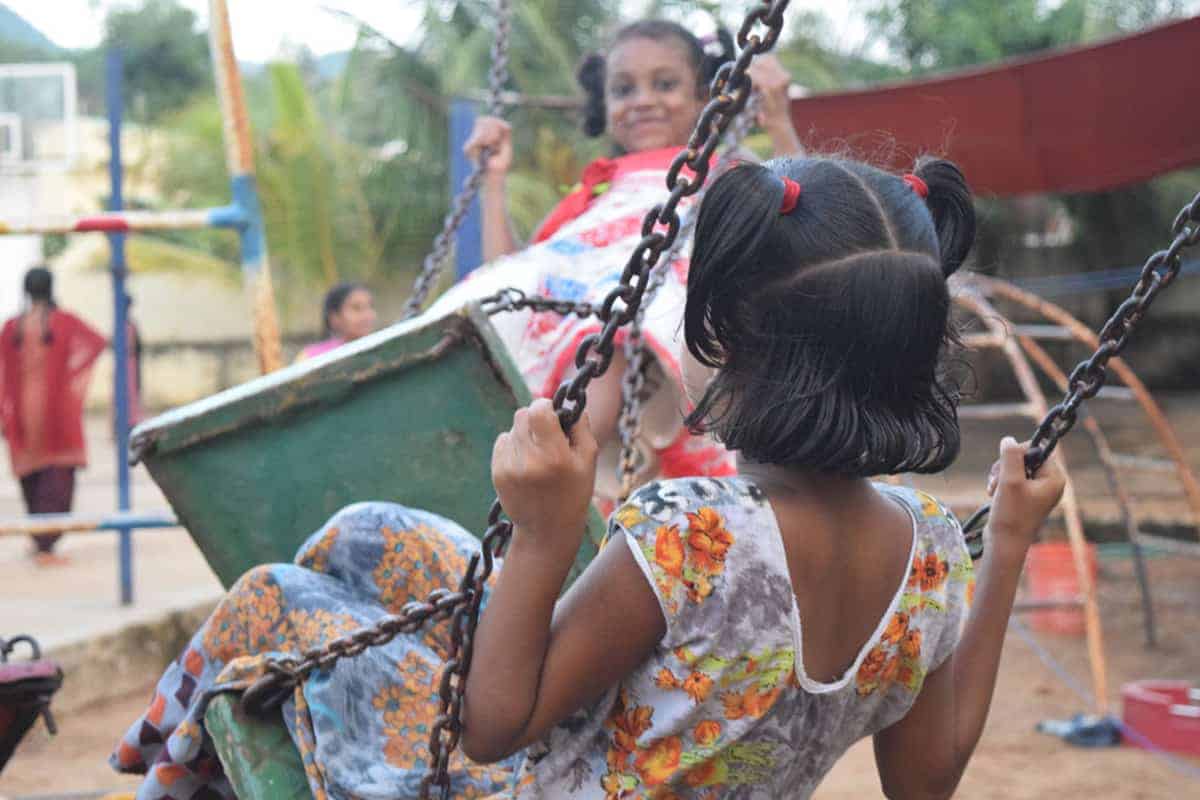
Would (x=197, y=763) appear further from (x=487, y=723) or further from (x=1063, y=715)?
(x=1063, y=715)

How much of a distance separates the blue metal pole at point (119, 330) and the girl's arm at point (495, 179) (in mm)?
2265

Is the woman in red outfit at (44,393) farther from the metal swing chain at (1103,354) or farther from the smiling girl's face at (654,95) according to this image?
the metal swing chain at (1103,354)

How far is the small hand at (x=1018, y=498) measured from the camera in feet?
5.71

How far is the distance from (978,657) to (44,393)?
25.1 ft

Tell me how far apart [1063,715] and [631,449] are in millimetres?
4069

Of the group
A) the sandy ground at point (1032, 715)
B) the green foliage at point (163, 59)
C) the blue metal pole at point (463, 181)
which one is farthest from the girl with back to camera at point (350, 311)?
the green foliage at point (163, 59)

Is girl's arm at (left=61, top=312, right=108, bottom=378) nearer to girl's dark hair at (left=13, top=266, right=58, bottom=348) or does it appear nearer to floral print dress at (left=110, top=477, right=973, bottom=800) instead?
girl's dark hair at (left=13, top=266, right=58, bottom=348)

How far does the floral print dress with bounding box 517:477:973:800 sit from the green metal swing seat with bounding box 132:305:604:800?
805 millimetres

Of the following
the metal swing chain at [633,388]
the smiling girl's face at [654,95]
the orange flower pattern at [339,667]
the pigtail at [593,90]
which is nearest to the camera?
the orange flower pattern at [339,667]

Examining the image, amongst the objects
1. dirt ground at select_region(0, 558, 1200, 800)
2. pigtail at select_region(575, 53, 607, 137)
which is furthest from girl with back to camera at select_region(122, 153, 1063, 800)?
dirt ground at select_region(0, 558, 1200, 800)

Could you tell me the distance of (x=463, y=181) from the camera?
5.98 metres

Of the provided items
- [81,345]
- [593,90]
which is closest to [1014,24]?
[81,345]

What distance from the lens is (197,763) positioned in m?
1.87

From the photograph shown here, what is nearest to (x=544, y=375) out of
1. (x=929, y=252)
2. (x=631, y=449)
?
(x=631, y=449)
